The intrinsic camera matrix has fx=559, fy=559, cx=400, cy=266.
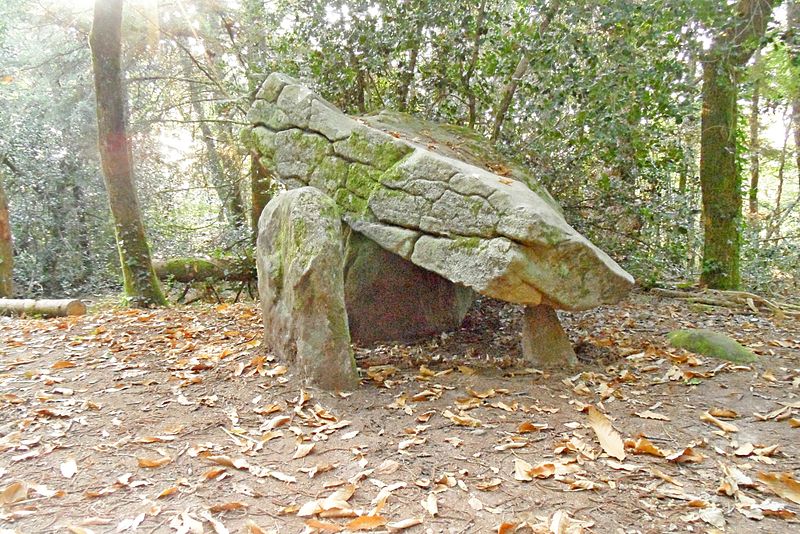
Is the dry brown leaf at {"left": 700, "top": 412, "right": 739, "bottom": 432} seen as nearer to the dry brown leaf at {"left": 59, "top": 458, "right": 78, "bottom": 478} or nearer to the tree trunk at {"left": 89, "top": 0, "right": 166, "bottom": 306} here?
the dry brown leaf at {"left": 59, "top": 458, "right": 78, "bottom": 478}

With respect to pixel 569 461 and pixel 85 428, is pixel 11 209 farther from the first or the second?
pixel 569 461

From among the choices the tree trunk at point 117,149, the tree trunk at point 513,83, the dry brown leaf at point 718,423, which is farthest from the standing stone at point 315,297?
the tree trunk at point 117,149

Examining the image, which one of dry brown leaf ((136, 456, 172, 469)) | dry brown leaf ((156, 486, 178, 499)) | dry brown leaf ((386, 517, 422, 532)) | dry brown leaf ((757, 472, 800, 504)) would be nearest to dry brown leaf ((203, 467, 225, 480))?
dry brown leaf ((156, 486, 178, 499))

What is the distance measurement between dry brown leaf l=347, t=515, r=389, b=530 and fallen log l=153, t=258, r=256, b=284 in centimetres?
747

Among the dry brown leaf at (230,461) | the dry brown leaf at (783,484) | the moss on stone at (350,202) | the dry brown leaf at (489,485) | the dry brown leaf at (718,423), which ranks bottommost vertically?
the dry brown leaf at (489,485)

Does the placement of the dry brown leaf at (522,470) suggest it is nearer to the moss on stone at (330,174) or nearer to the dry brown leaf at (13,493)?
the dry brown leaf at (13,493)

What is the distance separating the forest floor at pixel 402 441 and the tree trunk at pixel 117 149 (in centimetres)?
240

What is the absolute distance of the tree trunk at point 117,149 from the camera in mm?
7250

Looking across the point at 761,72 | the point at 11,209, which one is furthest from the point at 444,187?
the point at 11,209

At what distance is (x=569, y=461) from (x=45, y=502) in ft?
8.75

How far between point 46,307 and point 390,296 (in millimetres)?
5082

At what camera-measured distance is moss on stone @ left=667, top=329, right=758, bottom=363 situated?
181 inches

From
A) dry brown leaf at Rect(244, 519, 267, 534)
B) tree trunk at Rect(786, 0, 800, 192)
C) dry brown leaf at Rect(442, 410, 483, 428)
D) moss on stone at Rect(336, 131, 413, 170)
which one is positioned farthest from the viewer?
moss on stone at Rect(336, 131, 413, 170)

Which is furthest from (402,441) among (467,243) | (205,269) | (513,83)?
(205,269)
